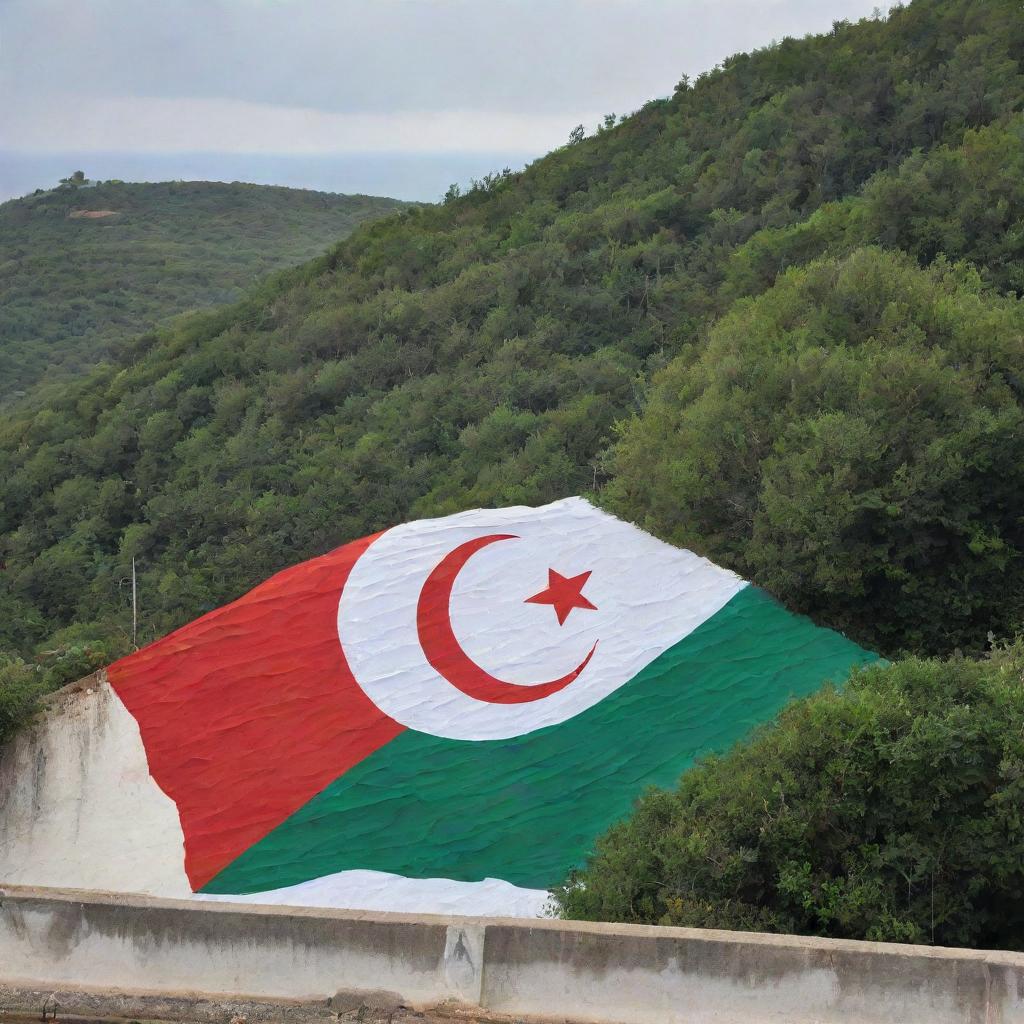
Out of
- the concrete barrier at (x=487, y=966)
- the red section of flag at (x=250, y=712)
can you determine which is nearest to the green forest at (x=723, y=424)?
the red section of flag at (x=250, y=712)

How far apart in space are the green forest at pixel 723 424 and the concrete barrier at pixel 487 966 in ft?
9.56

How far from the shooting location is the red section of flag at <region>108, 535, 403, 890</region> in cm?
1523

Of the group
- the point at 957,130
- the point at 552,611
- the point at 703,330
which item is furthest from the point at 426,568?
the point at 957,130

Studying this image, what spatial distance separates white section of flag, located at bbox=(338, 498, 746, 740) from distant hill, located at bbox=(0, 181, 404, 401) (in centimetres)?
8076

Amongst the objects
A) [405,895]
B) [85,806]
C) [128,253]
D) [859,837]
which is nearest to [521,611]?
[405,895]

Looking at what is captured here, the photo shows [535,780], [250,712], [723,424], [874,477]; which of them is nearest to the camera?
[535,780]

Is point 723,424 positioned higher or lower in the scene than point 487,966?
higher

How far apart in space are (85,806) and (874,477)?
1190 centimetres

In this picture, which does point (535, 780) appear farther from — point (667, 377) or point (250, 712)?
point (667, 377)

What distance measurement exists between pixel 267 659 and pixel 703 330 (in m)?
22.1

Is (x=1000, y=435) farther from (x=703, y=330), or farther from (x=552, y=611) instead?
(x=703, y=330)

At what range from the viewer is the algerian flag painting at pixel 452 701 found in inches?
569

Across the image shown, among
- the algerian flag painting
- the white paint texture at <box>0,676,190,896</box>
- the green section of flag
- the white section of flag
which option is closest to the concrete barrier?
the algerian flag painting

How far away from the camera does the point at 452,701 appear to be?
16031 millimetres
